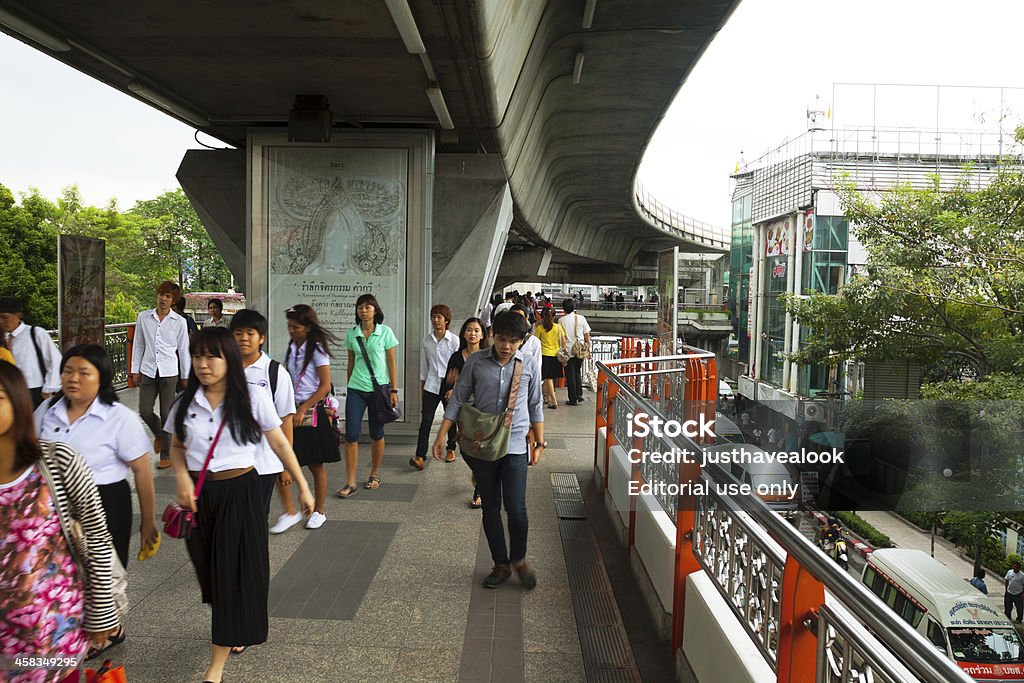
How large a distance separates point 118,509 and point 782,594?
110 inches

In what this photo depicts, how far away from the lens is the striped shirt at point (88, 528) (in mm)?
2471

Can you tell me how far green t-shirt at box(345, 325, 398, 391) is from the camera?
6508 mm

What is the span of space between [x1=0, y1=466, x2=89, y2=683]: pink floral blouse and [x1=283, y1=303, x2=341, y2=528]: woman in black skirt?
3.00 meters

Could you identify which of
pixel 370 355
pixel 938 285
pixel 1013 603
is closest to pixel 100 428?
pixel 370 355

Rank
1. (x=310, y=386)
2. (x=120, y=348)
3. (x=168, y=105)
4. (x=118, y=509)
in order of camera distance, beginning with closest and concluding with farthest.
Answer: (x=118, y=509)
(x=310, y=386)
(x=168, y=105)
(x=120, y=348)

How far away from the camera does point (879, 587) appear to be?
1568 centimetres

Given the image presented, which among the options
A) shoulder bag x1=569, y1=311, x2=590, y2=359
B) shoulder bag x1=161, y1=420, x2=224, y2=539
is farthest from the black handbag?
shoulder bag x1=569, y1=311, x2=590, y2=359

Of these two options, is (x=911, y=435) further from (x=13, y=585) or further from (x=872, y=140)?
(x=872, y=140)

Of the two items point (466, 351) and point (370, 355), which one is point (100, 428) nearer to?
point (370, 355)

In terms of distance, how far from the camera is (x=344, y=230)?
893 cm

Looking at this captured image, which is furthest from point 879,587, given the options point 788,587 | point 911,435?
point 788,587

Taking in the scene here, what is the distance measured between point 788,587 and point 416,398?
6812mm

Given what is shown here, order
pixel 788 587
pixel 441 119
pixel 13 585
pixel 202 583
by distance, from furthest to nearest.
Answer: pixel 441 119
pixel 202 583
pixel 788 587
pixel 13 585

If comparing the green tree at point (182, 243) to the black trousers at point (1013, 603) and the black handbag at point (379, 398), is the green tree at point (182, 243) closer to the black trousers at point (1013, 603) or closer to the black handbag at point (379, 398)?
the black trousers at point (1013, 603)
